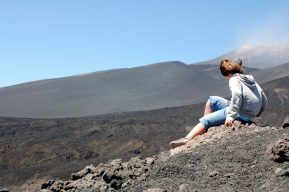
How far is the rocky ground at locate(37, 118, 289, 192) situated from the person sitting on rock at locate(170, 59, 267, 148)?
0.12 metres

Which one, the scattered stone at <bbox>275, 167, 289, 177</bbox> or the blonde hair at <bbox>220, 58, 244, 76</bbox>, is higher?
the blonde hair at <bbox>220, 58, 244, 76</bbox>

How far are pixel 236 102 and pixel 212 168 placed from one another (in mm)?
1074

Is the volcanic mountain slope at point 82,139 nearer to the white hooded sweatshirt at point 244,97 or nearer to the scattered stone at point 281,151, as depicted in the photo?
the white hooded sweatshirt at point 244,97

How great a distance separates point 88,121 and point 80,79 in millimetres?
32302

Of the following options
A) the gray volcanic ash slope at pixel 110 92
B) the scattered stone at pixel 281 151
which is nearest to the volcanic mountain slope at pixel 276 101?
the gray volcanic ash slope at pixel 110 92

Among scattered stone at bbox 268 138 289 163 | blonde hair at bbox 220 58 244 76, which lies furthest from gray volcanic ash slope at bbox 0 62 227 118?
scattered stone at bbox 268 138 289 163

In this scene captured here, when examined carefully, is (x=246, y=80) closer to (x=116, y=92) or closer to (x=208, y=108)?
(x=208, y=108)

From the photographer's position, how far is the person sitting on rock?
5461mm

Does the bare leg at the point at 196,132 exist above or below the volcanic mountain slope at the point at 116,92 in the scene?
above

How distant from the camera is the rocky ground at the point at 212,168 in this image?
4.18 metres

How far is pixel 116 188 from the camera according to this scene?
4.81m

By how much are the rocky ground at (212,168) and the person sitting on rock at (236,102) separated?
0.39 feet

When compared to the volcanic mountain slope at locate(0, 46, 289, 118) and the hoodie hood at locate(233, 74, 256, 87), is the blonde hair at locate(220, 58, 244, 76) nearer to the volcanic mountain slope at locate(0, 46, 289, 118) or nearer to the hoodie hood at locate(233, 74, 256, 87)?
the hoodie hood at locate(233, 74, 256, 87)

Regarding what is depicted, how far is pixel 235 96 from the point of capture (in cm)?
540
